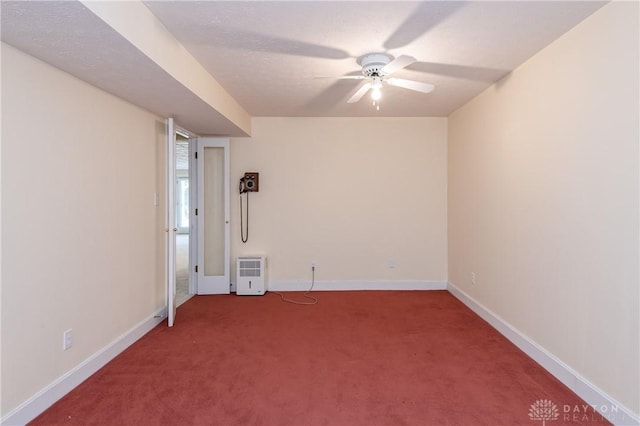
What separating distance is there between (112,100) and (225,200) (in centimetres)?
205

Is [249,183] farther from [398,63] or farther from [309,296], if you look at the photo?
[398,63]

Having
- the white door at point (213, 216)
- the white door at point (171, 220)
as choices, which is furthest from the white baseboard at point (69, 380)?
the white door at point (213, 216)

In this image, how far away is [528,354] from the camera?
268cm

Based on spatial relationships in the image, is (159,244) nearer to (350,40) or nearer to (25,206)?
(25,206)

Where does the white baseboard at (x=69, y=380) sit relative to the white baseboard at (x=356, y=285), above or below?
below

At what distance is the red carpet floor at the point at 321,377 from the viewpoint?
77.4 inches

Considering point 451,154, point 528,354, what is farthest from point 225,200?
point 528,354

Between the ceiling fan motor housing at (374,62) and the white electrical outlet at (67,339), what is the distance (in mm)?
2918

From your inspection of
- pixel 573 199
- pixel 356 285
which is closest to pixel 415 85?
pixel 573 199

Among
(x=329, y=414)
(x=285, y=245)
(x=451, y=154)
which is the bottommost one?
(x=329, y=414)

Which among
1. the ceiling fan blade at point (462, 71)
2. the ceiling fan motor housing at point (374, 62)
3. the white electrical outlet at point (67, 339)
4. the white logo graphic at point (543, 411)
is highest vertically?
the ceiling fan blade at point (462, 71)

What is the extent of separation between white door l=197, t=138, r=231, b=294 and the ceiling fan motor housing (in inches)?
99.7

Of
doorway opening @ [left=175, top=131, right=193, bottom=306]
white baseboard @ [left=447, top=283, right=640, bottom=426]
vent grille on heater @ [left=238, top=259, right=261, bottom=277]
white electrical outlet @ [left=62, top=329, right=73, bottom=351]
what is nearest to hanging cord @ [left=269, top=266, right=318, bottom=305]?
vent grille on heater @ [left=238, top=259, right=261, bottom=277]

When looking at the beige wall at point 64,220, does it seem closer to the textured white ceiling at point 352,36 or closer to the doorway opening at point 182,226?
the doorway opening at point 182,226
